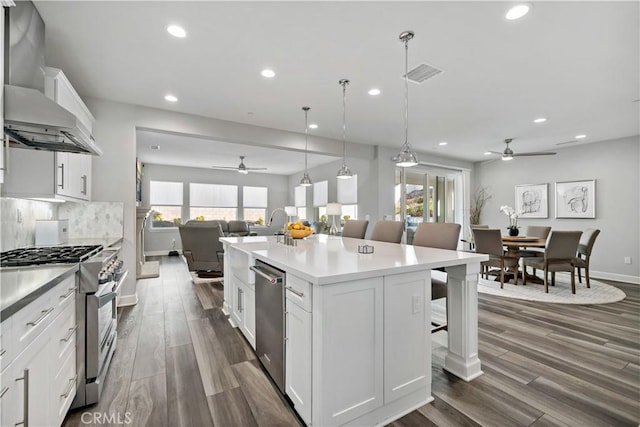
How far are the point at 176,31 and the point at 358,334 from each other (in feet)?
8.69

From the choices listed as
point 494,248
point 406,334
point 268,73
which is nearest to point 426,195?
point 494,248

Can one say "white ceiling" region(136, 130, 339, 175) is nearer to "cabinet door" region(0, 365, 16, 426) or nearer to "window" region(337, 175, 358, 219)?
"window" region(337, 175, 358, 219)

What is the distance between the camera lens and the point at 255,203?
10.5 meters

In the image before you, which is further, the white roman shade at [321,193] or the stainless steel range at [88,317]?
the white roman shade at [321,193]

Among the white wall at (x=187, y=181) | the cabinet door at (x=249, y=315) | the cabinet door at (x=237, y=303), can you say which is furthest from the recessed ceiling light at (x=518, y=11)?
the white wall at (x=187, y=181)

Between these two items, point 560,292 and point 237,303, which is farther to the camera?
point 560,292

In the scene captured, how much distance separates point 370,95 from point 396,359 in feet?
9.94

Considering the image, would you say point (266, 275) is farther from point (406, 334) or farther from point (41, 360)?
point (41, 360)

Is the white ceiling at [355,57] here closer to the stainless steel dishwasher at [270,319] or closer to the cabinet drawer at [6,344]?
the stainless steel dishwasher at [270,319]

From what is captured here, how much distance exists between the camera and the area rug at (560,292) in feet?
12.9

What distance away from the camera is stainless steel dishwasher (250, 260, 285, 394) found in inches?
70.7

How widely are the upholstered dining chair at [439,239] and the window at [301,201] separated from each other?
7.08 m

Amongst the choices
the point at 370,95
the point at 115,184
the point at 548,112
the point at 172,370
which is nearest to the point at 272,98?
the point at 370,95

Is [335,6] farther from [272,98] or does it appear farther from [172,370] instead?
[172,370]
